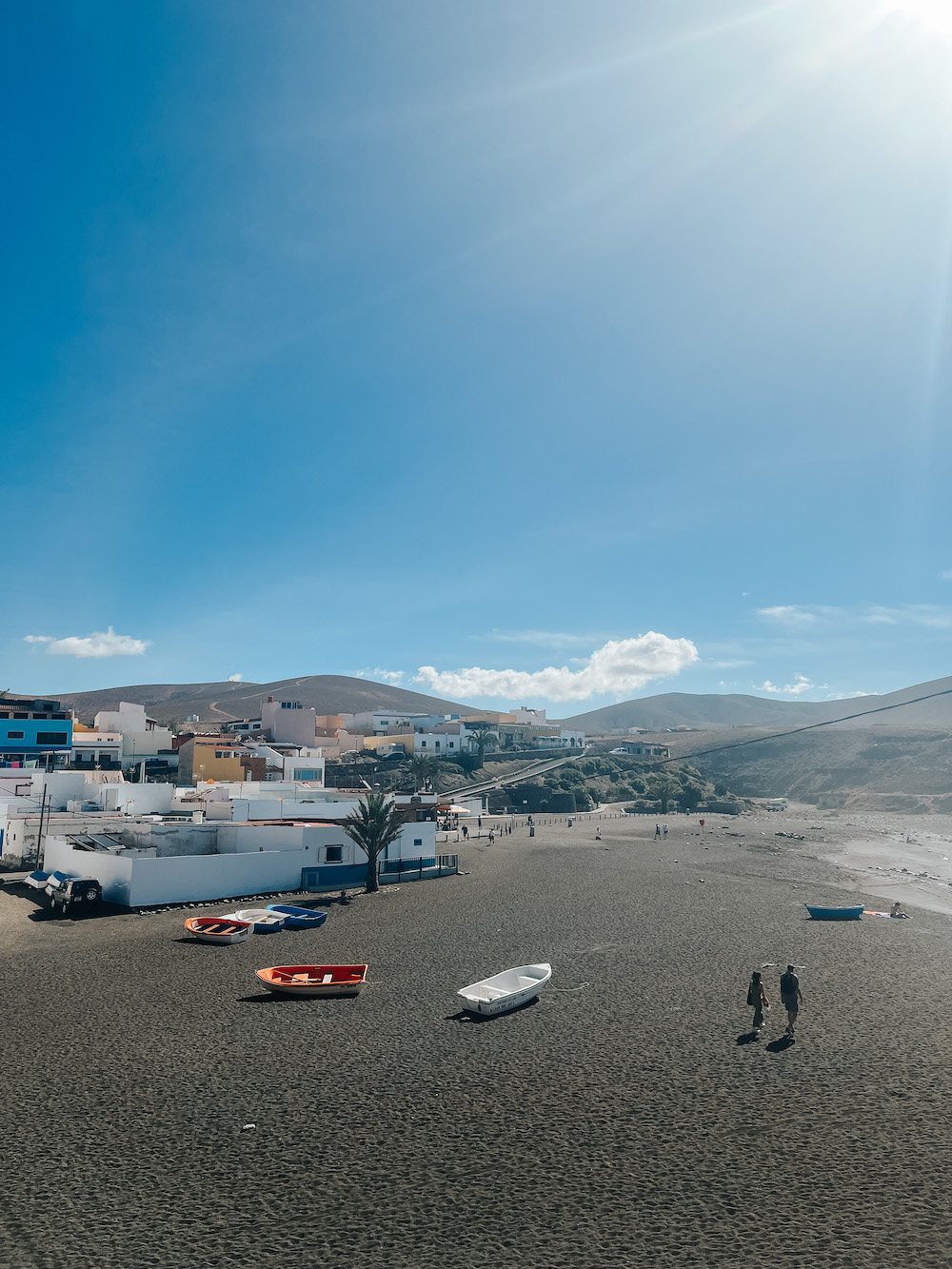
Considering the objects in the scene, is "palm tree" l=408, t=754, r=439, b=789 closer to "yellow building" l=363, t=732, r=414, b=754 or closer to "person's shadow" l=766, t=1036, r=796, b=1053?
"yellow building" l=363, t=732, r=414, b=754

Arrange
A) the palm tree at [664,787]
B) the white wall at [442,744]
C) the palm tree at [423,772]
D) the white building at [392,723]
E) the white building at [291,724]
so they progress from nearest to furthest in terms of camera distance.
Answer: the palm tree at [423,772], the palm tree at [664,787], the white building at [291,724], the white wall at [442,744], the white building at [392,723]

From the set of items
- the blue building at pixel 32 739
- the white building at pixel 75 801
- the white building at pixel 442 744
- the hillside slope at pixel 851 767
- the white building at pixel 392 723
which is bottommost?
the hillside slope at pixel 851 767

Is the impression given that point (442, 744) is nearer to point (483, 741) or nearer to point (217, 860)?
point (483, 741)

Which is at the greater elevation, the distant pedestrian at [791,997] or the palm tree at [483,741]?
the palm tree at [483,741]

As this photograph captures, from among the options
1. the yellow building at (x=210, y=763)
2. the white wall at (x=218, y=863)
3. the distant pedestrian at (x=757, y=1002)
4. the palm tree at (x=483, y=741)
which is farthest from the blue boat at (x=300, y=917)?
the palm tree at (x=483, y=741)

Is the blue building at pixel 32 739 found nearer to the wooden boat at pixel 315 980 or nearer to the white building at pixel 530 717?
the wooden boat at pixel 315 980

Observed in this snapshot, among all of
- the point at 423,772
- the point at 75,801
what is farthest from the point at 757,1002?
the point at 423,772

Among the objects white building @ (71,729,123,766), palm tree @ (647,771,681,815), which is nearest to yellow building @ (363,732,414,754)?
palm tree @ (647,771,681,815)
